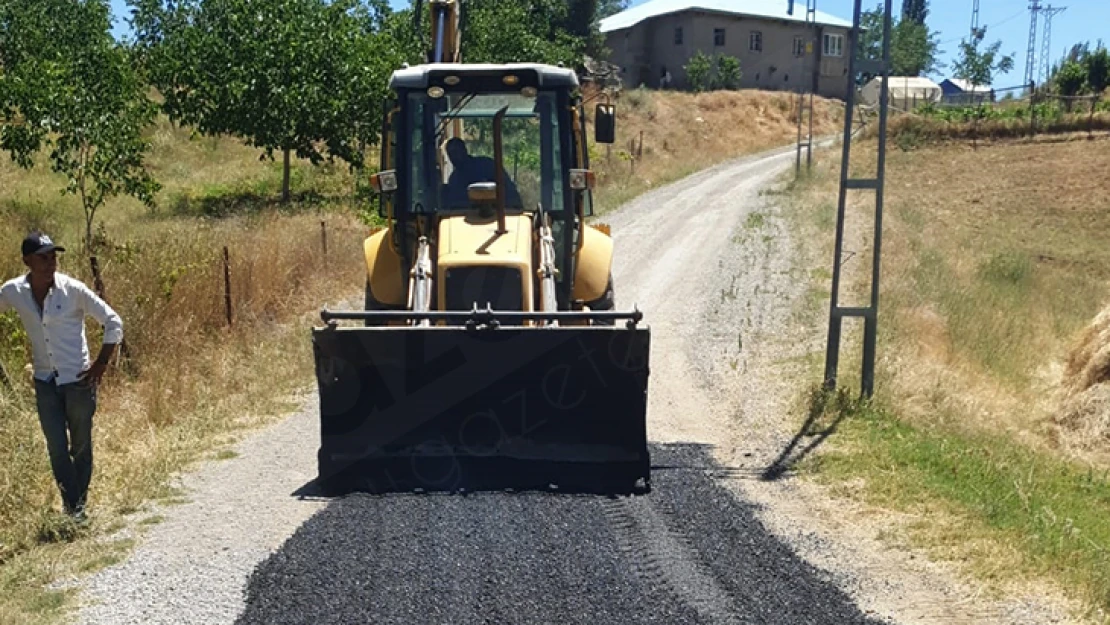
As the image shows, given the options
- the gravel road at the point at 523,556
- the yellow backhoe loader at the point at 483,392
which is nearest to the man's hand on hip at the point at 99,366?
the gravel road at the point at 523,556

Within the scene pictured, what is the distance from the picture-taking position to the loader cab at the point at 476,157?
8.88 m

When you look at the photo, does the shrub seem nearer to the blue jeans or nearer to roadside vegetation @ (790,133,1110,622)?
roadside vegetation @ (790,133,1110,622)

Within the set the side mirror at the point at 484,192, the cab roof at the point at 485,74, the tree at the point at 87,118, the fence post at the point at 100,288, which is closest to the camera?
the cab roof at the point at 485,74

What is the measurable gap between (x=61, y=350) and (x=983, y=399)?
29.6 feet

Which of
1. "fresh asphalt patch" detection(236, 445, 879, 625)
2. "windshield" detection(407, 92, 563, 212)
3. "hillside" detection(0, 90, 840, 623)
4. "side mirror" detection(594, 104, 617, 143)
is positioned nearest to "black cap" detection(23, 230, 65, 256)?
"hillside" detection(0, 90, 840, 623)

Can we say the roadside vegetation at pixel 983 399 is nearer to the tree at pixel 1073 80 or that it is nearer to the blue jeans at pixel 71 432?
the blue jeans at pixel 71 432

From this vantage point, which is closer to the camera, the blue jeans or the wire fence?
the blue jeans

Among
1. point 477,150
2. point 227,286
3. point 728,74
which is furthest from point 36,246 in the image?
point 728,74

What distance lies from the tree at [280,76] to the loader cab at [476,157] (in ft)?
58.4

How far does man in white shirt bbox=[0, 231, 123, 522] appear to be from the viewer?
21.5 feet

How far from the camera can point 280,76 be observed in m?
26.5

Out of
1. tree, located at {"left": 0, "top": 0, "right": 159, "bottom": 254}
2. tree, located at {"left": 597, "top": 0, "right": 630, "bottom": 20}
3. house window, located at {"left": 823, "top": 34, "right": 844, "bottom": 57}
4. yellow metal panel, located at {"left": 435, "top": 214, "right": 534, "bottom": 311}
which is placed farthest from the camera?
tree, located at {"left": 597, "top": 0, "right": 630, "bottom": 20}

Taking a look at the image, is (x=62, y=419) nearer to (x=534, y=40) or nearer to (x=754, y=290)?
(x=754, y=290)

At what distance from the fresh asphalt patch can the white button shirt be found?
1664 mm
